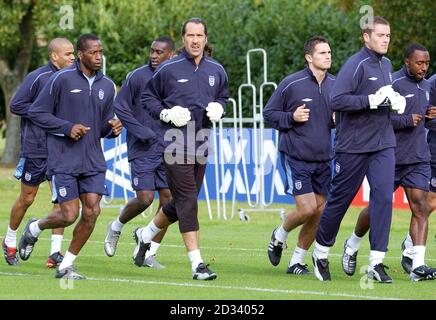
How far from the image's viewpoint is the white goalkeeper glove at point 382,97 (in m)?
12.8

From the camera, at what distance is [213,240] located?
1923 centimetres

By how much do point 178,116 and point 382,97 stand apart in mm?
1953

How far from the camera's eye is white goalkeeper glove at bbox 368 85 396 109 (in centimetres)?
1283

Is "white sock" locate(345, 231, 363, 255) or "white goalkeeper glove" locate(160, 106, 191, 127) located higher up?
"white goalkeeper glove" locate(160, 106, 191, 127)

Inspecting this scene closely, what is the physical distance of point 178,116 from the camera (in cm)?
1316

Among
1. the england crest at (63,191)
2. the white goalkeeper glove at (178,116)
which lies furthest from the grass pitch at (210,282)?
the white goalkeeper glove at (178,116)

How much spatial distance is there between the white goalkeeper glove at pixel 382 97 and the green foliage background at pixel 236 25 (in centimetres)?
1657

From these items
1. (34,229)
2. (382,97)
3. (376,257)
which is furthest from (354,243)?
(34,229)

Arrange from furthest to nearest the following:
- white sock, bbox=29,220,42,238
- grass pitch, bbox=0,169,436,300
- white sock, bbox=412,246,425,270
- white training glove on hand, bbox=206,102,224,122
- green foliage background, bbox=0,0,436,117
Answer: green foliage background, bbox=0,0,436,117 < white sock, bbox=29,220,42,238 < white sock, bbox=412,246,425,270 < white training glove on hand, bbox=206,102,224,122 < grass pitch, bbox=0,169,436,300

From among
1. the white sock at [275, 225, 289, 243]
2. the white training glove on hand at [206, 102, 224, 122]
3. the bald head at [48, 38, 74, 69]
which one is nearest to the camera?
the white training glove on hand at [206, 102, 224, 122]

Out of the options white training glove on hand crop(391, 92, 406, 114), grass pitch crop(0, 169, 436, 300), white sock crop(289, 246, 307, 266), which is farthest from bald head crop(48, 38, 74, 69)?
white training glove on hand crop(391, 92, 406, 114)

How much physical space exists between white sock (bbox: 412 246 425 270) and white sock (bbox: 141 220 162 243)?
9.20 feet

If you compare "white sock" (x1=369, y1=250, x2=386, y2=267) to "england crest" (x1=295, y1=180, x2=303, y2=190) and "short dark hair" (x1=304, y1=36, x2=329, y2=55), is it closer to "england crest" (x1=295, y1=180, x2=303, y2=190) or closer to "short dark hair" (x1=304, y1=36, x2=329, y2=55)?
"england crest" (x1=295, y1=180, x2=303, y2=190)

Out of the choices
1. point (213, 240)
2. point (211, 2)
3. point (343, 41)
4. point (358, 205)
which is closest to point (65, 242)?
point (213, 240)
